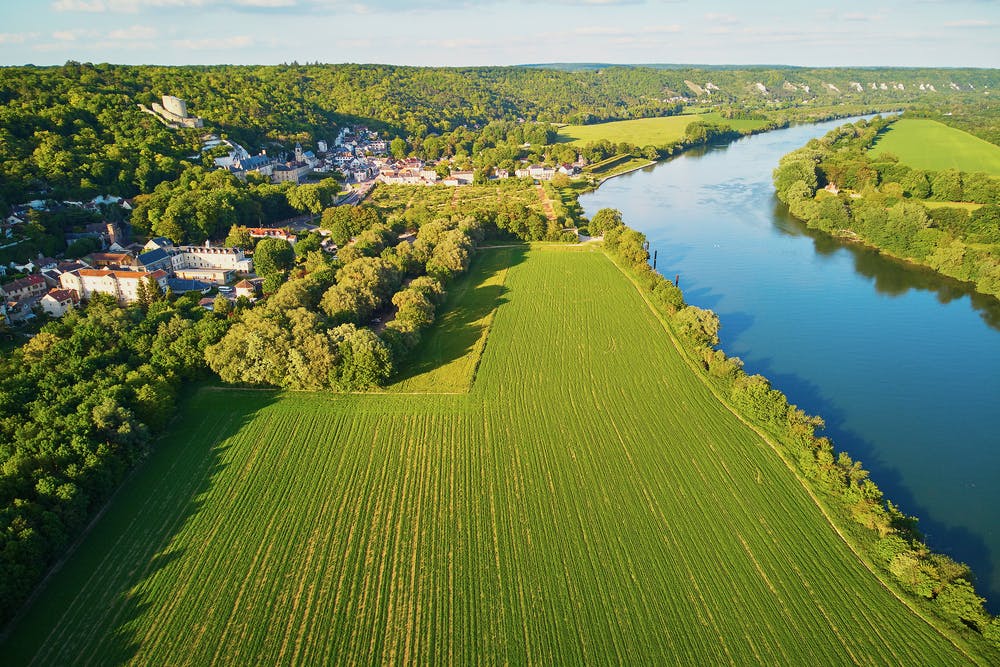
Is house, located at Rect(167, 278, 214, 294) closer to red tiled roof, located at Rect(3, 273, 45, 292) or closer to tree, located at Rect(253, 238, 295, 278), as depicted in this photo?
tree, located at Rect(253, 238, 295, 278)

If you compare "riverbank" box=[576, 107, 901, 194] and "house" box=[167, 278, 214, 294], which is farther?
"riverbank" box=[576, 107, 901, 194]

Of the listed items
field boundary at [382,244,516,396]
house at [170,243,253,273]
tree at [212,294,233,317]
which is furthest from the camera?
house at [170,243,253,273]

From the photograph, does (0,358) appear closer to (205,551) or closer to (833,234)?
(205,551)

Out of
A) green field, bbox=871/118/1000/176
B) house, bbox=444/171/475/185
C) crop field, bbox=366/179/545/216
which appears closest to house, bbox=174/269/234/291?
crop field, bbox=366/179/545/216

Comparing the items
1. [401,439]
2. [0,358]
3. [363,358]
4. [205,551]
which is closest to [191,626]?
A: [205,551]

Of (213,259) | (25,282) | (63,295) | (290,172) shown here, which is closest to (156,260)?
(213,259)

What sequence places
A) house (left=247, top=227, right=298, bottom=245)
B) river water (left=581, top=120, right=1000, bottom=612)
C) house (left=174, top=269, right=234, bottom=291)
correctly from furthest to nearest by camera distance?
house (left=247, top=227, right=298, bottom=245) < house (left=174, top=269, right=234, bottom=291) < river water (left=581, top=120, right=1000, bottom=612)
